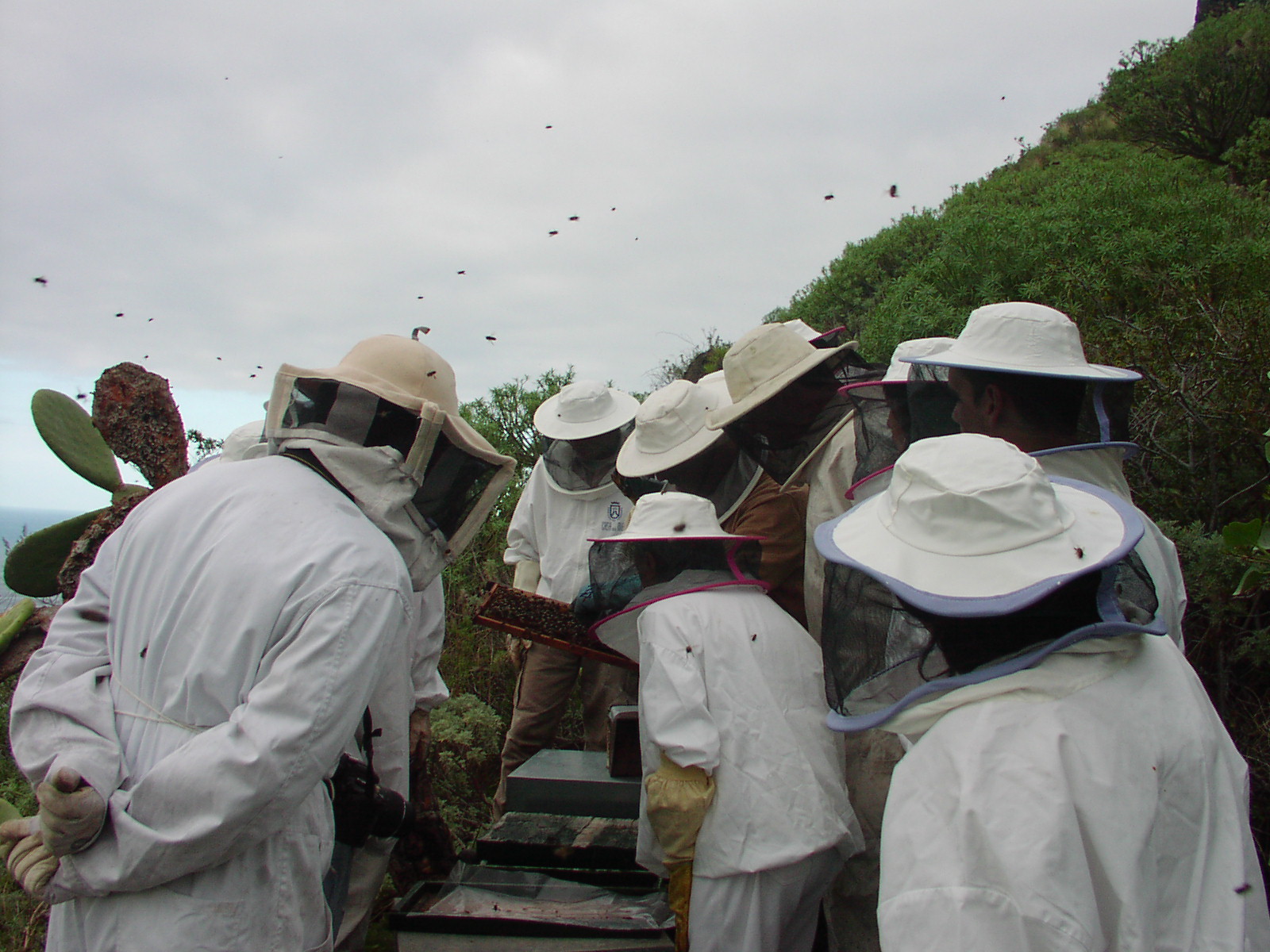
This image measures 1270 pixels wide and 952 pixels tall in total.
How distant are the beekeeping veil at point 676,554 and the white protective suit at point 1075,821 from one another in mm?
1336

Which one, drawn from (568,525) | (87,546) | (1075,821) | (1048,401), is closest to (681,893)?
(1075,821)

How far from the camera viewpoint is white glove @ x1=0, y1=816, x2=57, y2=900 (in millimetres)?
1531

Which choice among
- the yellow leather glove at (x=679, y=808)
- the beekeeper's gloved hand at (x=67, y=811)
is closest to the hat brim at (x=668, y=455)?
the yellow leather glove at (x=679, y=808)

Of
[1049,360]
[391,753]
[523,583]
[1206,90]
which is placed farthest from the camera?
[1206,90]

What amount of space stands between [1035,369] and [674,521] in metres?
1.15

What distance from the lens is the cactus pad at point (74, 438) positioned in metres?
2.80

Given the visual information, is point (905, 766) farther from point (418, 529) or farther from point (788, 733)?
point (418, 529)

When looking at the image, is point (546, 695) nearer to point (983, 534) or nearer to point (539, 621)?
point (539, 621)

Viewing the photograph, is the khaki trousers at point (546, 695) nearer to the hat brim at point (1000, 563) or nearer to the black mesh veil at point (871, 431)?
the black mesh veil at point (871, 431)

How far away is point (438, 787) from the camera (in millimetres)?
4426

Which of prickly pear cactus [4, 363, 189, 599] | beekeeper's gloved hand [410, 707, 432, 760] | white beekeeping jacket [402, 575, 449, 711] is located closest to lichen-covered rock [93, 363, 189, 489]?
prickly pear cactus [4, 363, 189, 599]

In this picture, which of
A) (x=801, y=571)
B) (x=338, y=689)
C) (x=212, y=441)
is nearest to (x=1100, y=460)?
(x=801, y=571)

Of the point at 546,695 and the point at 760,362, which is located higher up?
the point at 760,362

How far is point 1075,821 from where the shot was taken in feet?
3.56
